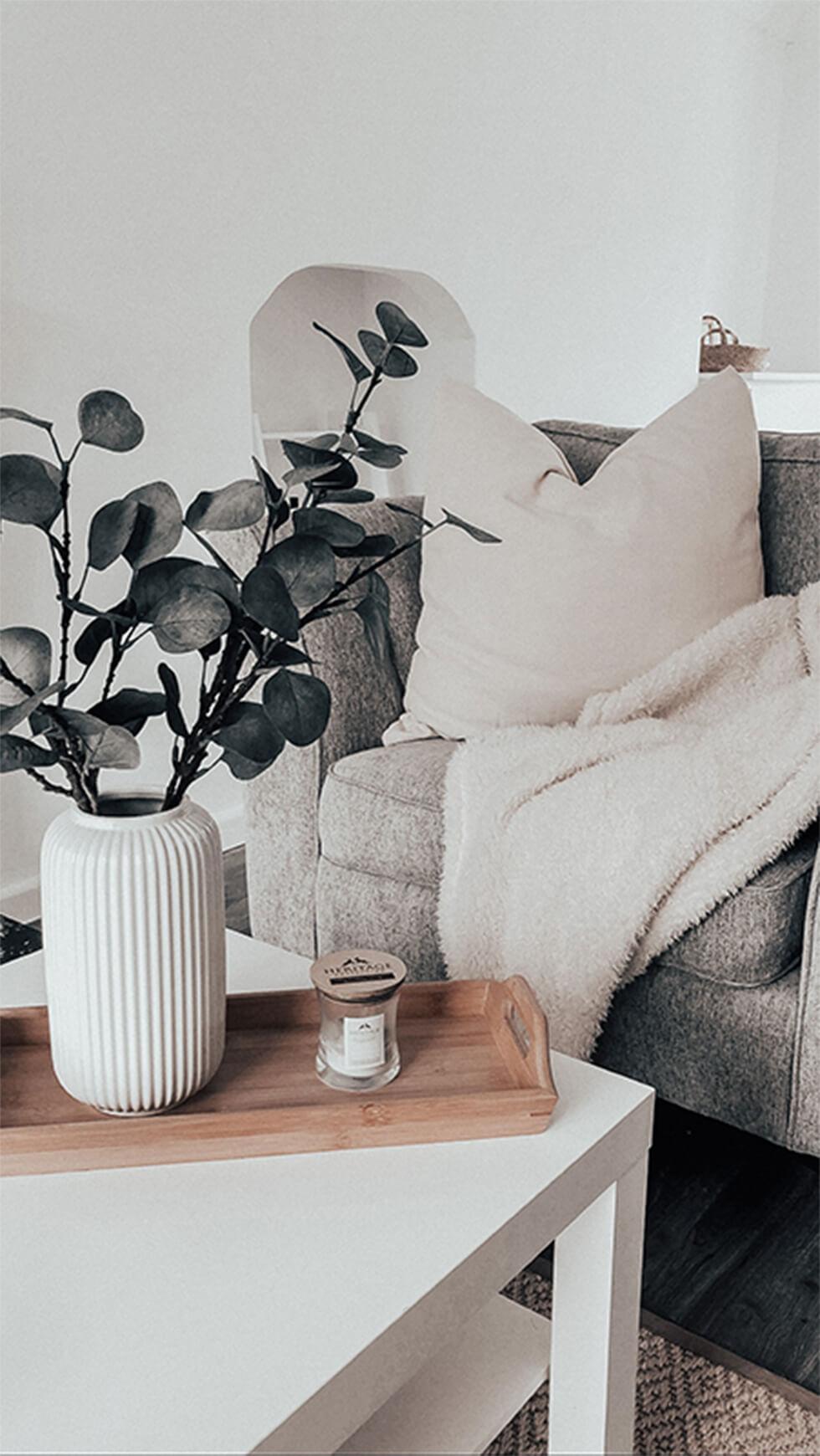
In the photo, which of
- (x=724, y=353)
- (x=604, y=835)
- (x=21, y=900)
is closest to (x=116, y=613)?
(x=604, y=835)

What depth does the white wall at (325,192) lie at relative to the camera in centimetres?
229

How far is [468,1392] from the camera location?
1.01 meters

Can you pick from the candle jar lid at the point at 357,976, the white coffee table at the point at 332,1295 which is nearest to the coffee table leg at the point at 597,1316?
the white coffee table at the point at 332,1295

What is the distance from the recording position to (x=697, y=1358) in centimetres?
131

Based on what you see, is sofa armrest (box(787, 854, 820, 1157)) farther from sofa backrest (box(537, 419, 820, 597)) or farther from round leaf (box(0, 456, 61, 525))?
round leaf (box(0, 456, 61, 525))

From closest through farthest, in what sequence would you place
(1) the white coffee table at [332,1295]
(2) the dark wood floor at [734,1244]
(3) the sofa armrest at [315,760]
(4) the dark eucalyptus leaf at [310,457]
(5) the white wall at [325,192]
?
(1) the white coffee table at [332,1295]
(4) the dark eucalyptus leaf at [310,457]
(2) the dark wood floor at [734,1244]
(3) the sofa armrest at [315,760]
(5) the white wall at [325,192]

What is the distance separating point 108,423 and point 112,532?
70 mm

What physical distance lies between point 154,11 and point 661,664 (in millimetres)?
1565

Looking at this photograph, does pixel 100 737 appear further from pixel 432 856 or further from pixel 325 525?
pixel 432 856

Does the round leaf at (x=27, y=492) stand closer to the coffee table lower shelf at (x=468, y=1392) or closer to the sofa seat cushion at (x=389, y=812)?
the coffee table lower shelf at (x=468, y=1392)

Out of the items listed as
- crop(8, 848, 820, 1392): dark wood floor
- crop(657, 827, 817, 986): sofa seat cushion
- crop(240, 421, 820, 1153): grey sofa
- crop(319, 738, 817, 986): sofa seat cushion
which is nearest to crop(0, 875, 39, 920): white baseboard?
crop(240, 421, 820, 1153): grey sofa

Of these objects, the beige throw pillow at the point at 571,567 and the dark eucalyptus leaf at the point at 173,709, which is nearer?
the dark eucalyptus leaf at the point at 173,709

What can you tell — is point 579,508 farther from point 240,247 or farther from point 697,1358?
point 240,247

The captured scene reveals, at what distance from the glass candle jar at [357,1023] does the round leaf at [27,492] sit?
0.39 meters
